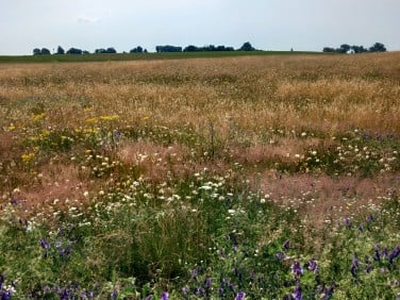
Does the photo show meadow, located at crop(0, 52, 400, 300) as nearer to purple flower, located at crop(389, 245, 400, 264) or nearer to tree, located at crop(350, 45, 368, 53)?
purple flower, located at crop(389, 245, 400, 264)

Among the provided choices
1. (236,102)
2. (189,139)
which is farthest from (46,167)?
(236,102)

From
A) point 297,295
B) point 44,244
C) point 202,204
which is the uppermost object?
point 297,295

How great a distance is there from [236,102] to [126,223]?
9.39 m

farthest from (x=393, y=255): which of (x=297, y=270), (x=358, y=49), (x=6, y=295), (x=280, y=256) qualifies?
(x=358, y=49)

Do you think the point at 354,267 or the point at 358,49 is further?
the point at 358,49

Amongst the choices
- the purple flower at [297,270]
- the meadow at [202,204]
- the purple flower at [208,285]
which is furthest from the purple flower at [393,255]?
the purple flower at [208,285]

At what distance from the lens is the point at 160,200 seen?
5.55m

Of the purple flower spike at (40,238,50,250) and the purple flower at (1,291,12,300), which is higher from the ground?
the purple flower at (1,291,12,300)

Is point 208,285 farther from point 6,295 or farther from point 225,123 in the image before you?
point 225,123

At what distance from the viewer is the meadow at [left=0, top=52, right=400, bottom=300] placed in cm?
327

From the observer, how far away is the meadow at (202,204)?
3268 mm

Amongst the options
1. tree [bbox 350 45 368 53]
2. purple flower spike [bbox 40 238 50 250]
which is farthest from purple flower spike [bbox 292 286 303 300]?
tree [bbox 350 45 368 53]

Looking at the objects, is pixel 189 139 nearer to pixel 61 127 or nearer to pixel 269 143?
pixel 269 143

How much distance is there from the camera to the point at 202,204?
16.7 feet
